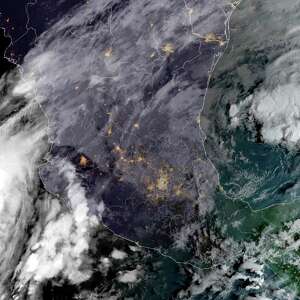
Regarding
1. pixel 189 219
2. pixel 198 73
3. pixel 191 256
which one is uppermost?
pixel 198 73

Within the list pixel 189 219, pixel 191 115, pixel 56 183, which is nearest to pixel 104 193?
pixel 56 183

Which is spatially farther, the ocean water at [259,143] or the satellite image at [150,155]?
the satellite image at [150,155]

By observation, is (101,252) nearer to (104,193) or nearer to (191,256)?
(104,193)

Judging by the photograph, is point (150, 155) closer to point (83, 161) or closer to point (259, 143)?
point (83, 161)

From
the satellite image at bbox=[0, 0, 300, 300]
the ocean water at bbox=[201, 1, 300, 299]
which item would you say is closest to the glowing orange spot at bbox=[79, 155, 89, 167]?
the satellite image at bbox=[0, 0, 300, 300]

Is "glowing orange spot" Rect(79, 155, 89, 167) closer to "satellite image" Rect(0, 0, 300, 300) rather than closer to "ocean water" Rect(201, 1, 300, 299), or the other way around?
"satellite image" Rect(0, 0, 300, 300)

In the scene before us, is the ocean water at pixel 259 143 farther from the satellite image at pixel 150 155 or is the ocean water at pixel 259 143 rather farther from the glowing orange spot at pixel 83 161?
the glowing orange spot at pixel 83 161

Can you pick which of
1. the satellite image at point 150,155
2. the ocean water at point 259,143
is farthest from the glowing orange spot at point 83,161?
the ocean water at point 259,143

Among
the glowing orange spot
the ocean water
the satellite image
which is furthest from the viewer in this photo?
the glowing orange spot
